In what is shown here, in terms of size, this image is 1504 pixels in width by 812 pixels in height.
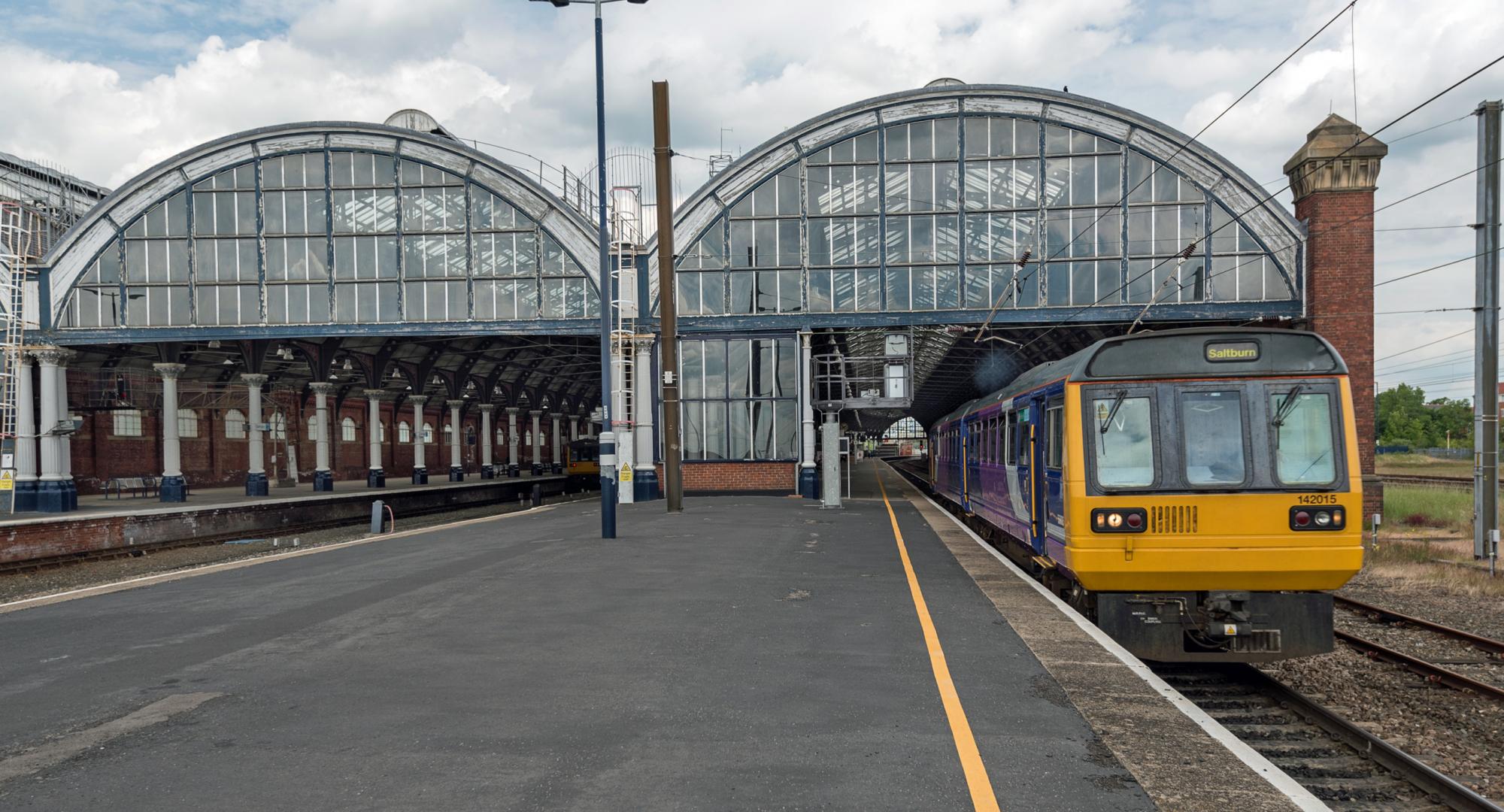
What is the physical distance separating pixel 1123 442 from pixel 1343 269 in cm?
2397

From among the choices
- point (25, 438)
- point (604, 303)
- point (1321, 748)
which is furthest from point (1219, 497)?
point (25, 438)

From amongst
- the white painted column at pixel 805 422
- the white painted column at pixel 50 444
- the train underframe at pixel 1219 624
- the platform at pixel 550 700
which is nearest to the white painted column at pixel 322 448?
the white painted column at pixel 50 444

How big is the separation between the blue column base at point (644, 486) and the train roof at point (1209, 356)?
76.7 feet

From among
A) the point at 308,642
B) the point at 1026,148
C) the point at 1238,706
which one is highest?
the point at 1026,148

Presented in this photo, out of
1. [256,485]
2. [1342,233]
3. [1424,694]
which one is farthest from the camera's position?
[256,485]

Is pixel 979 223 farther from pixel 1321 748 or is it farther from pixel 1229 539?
pixel 1321 748

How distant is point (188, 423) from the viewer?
45.0 m

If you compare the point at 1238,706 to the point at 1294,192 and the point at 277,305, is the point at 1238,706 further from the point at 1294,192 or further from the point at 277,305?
the point at 277,305

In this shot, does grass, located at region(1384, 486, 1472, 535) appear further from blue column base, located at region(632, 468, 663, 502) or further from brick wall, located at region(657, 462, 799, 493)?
blue column base, located at region(632, 468, 663, 502)

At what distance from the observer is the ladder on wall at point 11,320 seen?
32.9 metres

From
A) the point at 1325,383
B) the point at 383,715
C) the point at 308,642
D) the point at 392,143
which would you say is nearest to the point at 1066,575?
the point at 1325,383

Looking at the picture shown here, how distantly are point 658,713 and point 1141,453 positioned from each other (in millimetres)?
4993

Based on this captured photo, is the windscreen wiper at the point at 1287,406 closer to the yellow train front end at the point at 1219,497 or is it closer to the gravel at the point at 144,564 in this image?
the yellow train front end at the point at 1219,497

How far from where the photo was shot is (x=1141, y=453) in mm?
8688
